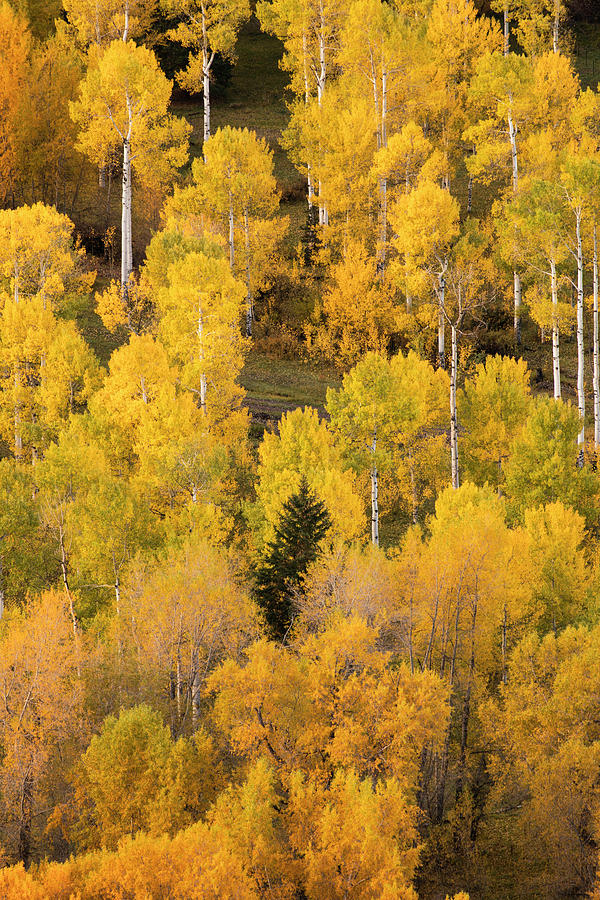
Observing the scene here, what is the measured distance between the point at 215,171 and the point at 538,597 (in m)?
30.0

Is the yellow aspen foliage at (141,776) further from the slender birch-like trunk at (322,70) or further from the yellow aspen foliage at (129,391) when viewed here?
the slender birch-like trunk at (322,70)

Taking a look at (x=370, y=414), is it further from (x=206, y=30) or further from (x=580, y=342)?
(x=206, y=30)

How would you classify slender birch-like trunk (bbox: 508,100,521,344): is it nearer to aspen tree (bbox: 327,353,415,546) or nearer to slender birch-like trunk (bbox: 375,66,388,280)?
slender birch-like trunk (bbox: 375,66,388,280)

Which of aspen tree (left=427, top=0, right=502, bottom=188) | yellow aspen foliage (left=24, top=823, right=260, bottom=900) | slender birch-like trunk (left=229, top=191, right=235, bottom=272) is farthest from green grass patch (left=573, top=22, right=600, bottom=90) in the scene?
yellow aspen foliage (left=24, top=823, right=260, bottom=900)

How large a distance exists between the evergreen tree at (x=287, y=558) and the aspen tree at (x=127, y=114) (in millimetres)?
23724

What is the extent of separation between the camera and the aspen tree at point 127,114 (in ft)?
183

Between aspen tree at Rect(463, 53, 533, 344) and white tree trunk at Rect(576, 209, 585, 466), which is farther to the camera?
aspen tree at Rect(463, 53, 533, 344)

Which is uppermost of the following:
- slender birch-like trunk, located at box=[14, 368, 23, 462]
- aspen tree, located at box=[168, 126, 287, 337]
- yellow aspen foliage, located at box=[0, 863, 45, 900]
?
aspen tree, located at box=[168, 126, 287, 337]

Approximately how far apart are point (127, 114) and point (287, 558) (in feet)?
100

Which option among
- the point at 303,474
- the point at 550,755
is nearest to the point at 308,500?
the point at 303,474

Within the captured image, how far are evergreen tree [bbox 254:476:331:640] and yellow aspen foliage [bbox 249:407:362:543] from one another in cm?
154

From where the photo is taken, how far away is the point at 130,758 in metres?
32.7

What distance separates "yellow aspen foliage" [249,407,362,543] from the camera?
40625 millimetres

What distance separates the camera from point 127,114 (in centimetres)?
5641
